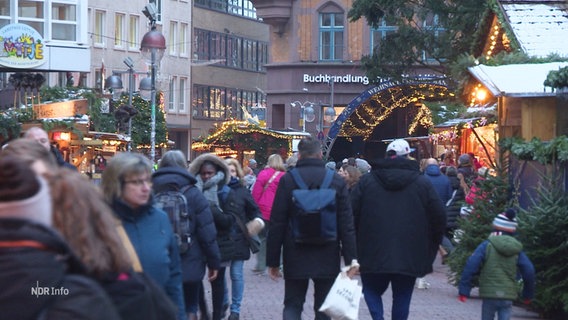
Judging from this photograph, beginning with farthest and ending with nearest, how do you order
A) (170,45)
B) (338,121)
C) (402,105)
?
(170,45)
(402,105)
(338,121)

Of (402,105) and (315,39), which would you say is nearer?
(402,105)

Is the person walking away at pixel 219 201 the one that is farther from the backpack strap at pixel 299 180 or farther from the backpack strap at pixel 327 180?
the backpack strap at pixel 327 180

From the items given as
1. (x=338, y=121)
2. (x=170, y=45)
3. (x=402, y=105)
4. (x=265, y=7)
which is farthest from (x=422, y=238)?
(x=170, y=45)

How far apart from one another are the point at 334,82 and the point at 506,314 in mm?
44608

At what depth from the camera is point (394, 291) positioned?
10.5m

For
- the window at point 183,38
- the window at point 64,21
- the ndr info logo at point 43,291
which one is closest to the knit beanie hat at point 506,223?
the ndr info logo at point 43,291

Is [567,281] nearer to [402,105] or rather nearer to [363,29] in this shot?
[402,105]

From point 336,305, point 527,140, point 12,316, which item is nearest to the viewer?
point 12,316

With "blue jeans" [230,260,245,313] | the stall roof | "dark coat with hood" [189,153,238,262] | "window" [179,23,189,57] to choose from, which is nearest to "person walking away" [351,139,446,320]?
"dark coat with hood" [189,153,238,262]

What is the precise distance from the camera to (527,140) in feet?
51.2

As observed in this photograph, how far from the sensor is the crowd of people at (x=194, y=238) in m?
3.55

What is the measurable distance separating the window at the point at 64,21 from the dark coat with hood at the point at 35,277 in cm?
2984

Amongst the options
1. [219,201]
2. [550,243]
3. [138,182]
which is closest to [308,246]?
[219,201]

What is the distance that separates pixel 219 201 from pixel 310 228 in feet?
7.09
